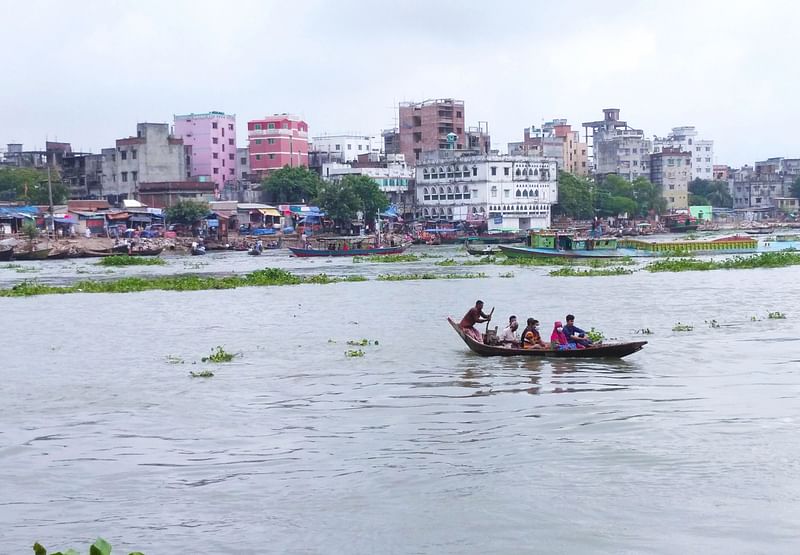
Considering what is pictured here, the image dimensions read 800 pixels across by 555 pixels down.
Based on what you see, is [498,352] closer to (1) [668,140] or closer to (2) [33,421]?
(2) [33,421]

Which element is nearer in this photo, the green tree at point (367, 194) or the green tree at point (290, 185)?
the green tree at point (367, 194)

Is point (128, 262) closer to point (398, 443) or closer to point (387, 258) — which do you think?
point (387, 258)

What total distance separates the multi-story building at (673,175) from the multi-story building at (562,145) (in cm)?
784

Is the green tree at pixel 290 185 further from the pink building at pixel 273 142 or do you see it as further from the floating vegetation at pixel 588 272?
the floating vegetation at pixel 588 272

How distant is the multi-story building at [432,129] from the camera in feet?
288

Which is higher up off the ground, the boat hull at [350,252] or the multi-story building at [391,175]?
the multi-story building at [391,175]

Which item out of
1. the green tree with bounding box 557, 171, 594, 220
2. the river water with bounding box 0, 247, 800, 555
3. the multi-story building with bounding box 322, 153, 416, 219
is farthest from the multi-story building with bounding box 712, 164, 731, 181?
the river water with bounding box 0, 247, 800, 555

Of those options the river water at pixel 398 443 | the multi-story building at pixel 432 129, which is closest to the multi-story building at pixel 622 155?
the multi-story building at pixel 432 129

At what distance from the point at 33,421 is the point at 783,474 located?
35.0ft

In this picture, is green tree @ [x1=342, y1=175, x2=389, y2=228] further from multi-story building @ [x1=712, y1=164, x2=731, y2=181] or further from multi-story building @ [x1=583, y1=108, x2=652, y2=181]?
multi-story building @ [x1=712, y1=164, x2=731, y2=181]

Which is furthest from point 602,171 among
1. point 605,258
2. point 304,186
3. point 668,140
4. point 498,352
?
point 498,352

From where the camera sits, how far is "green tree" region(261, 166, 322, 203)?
78812 mm

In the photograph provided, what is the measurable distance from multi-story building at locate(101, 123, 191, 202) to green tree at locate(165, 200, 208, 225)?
7363 mm

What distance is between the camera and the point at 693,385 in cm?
1638
